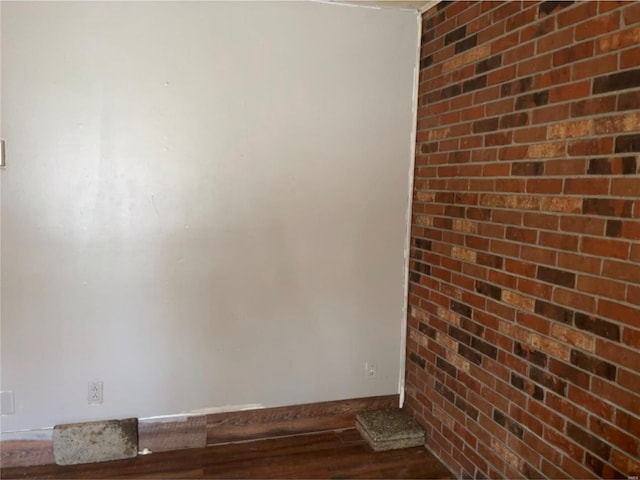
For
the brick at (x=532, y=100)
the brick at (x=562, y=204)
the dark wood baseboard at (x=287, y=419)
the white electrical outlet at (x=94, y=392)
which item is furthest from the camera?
the dark wood baseboard at (x=287, y=419)

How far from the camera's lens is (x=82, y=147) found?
2242 mm

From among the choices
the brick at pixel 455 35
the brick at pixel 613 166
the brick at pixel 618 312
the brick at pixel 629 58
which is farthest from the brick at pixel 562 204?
the brick at pixel 455 35

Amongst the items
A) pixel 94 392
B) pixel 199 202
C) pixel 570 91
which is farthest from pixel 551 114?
pixel 94 392

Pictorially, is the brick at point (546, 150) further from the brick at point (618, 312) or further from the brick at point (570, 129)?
the brick at point (618, 312)

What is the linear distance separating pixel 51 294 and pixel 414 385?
6.46ft

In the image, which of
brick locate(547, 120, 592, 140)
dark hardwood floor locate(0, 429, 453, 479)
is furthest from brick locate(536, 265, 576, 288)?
dark hardwood floor locate(0, 429, 453, 479)

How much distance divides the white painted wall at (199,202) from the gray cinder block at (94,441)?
7 centimetres

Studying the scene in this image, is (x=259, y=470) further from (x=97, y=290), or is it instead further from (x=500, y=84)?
(x=500, y=84)

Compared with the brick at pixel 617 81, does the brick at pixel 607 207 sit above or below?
below

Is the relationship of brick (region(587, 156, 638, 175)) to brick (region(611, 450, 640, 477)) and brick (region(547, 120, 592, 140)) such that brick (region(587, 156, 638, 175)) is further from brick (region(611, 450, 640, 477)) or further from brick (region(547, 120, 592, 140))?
brick (region(611, 450, 640, 477))

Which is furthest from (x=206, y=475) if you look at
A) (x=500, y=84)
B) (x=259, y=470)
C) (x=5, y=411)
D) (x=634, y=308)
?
(x=500, y=84)

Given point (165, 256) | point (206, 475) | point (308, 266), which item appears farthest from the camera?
point (308, 266)

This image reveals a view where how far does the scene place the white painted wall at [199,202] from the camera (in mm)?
2217

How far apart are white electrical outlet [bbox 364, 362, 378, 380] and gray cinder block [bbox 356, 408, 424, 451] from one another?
20cm
